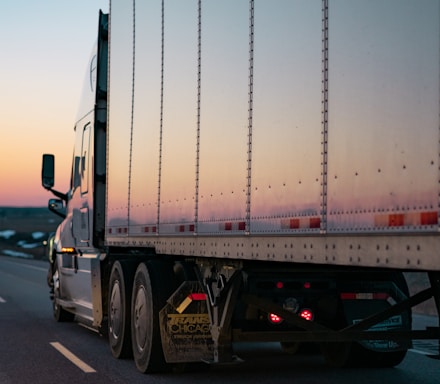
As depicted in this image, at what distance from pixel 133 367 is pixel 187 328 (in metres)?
1.36

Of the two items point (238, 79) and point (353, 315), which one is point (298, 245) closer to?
point (238, 79)

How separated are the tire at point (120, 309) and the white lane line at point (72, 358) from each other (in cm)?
44

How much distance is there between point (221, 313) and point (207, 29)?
242 centimetres

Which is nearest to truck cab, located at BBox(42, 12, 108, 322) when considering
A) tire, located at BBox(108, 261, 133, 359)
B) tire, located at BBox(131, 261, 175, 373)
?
tire, located at BBox(108, 261, 133, 359)

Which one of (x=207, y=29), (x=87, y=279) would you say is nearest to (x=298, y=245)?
(x=207, y=29)

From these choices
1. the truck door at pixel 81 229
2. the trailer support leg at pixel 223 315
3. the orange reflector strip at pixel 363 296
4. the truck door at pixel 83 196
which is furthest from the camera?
the truck door at pixel 83 196

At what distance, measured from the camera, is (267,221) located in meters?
7.01

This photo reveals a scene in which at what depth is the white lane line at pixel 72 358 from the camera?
1051cm

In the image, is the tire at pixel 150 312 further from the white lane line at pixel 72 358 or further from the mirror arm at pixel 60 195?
the mirror arm at pixel 60 195

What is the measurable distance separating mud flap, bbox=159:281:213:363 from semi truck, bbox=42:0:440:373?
1 centimetres

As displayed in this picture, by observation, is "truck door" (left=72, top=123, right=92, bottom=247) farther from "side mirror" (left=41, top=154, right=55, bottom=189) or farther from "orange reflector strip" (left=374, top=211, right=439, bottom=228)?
"orange reflector strip" (left=374, top=211, right=439, bottom=228)

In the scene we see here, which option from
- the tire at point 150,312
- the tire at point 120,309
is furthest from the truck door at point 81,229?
the tire at point 150,312

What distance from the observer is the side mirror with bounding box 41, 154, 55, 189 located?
1457 cm

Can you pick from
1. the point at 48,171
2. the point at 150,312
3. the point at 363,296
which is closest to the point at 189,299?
the point at 150,312
